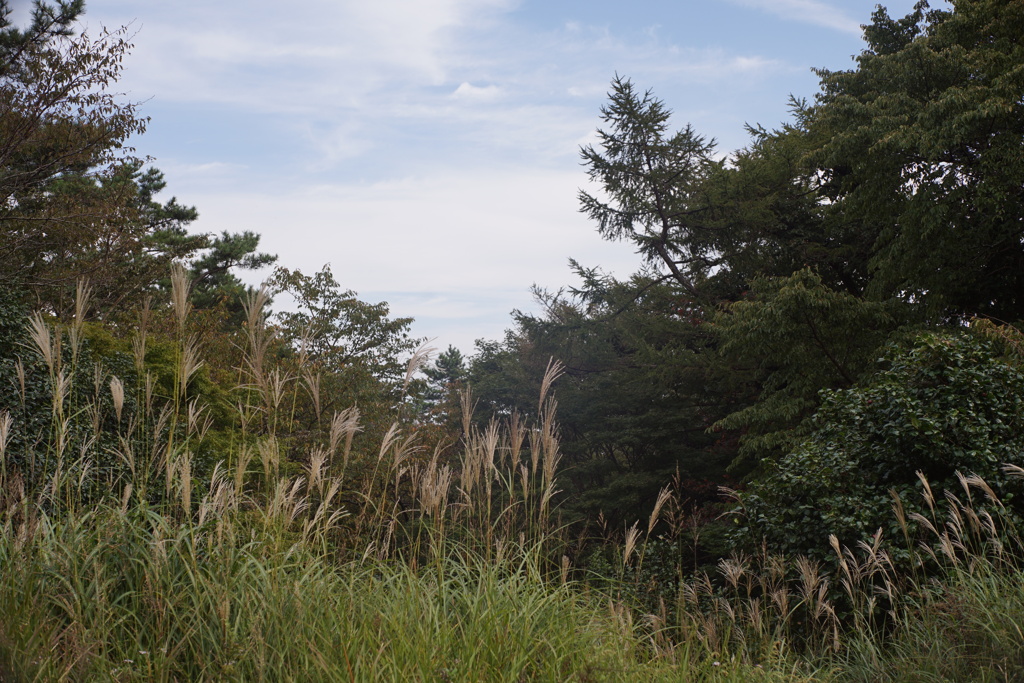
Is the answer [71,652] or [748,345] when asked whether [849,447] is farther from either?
[71,652]

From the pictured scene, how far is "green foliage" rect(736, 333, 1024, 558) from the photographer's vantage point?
23.3 feet

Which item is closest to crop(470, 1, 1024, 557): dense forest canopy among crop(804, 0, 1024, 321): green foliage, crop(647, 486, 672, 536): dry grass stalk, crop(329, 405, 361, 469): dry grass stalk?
crop(804, 0, 1024, 321): green foliage

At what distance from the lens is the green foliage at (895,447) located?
23.3ft

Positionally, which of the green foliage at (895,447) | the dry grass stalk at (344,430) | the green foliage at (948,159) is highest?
the green foliage at (948,159)

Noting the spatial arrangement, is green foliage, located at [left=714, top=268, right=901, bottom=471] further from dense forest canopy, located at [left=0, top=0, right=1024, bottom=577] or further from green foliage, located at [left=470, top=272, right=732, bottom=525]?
green foliage, located at [left=470, top=272, right=732, bottom=525]

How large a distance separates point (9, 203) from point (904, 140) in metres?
14.7

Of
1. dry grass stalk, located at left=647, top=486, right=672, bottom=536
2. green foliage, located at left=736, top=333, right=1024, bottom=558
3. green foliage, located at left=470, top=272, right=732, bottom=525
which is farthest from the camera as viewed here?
green foliage, located at left=470, top=272, right=732, bottom=525

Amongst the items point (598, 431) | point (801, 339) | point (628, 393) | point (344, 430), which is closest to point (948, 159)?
point (801, 339)

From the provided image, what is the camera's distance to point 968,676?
3.98 metres

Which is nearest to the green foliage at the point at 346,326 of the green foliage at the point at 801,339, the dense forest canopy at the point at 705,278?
the dense forest canopy at the point at 705,278

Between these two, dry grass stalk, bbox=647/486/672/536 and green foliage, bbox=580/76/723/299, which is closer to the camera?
dry grass stalk, bbox=647/486/672/536

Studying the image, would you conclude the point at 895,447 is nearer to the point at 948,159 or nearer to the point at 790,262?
the point at 948,159

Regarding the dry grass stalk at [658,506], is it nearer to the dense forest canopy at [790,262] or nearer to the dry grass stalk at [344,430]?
the dry grass stalk at [344,430]

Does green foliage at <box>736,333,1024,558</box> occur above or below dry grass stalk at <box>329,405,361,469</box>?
below
